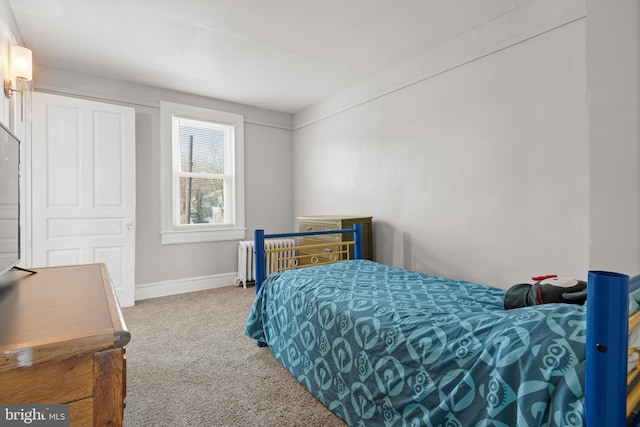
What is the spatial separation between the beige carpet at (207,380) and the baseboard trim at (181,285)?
72cm

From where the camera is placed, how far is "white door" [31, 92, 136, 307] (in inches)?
122

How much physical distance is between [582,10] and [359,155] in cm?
220

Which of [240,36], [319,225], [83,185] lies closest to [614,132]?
[319,225]

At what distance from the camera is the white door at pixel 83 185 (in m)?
3.09

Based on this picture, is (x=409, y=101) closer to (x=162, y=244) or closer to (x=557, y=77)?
(x=557, y=77)

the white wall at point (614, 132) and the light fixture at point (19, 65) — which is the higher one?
the light fixture at point (19, 65)

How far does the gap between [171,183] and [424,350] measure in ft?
11.9

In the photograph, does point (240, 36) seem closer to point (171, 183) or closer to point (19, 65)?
point (19, 65)

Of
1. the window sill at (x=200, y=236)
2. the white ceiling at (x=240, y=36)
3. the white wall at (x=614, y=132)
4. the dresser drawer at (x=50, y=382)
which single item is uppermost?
the white ceiling at (x=240, y=36)

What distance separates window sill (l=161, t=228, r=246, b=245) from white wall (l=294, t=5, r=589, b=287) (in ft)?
5.93

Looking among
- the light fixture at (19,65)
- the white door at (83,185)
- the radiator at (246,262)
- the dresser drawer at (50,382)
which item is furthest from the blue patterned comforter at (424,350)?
the light fixture at (19,65)

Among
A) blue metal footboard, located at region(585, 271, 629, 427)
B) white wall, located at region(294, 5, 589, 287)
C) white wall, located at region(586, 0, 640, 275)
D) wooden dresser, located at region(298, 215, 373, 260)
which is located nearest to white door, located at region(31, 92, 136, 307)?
wooden dresser, located at region(298, 215, 373, 260)

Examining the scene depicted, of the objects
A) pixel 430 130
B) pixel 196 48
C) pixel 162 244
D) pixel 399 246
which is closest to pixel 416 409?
pixel 399 246

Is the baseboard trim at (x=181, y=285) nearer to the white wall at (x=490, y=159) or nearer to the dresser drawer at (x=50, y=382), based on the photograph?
the white wall at (x=490, y=159)
